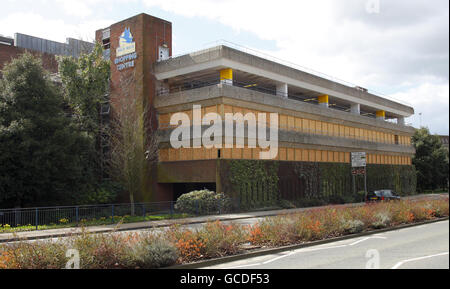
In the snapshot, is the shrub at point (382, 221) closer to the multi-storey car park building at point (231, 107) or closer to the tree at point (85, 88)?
the multi-storey car park building at point (231, 107)

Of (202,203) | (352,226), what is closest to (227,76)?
(202,203)

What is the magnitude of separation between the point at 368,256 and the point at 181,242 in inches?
210

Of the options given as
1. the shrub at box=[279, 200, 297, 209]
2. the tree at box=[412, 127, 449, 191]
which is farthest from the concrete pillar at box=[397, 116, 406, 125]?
the shrub at box=[279, 200, 297, 209]

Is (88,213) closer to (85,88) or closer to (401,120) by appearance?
(85,88)

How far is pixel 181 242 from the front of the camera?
11594mm

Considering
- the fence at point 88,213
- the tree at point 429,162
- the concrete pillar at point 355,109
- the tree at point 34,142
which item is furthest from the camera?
the tree at point 429,162

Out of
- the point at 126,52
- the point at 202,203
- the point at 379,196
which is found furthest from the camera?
the point at 126,52

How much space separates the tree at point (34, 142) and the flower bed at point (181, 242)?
664 inches

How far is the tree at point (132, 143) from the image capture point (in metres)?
30.7

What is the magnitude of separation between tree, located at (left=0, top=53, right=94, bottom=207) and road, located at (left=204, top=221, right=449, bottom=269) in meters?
19.7

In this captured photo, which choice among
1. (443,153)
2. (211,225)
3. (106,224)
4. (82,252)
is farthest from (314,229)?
(443,153)

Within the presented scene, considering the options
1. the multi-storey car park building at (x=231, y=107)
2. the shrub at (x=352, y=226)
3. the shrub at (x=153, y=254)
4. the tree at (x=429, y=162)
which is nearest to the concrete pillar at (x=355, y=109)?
the multi-storey car park building at (x=231, y=107)

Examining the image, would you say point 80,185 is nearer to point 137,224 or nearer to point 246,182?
point 137,224

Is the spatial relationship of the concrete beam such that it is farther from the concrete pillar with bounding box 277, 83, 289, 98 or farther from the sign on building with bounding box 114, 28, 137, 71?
the sign on building with bounding box 114, 28, 137, 71
